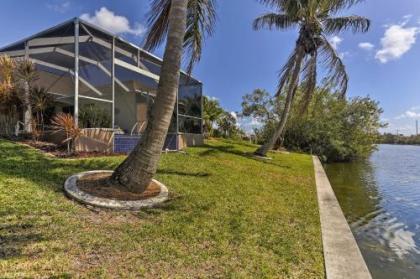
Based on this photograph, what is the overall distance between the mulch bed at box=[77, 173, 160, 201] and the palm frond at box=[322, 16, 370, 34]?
523 inches

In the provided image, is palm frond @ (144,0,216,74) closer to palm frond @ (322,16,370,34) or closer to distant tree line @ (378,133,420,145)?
palm frond @ (322,16,370,34)

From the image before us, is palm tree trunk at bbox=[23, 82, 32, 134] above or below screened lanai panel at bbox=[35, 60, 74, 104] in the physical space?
below

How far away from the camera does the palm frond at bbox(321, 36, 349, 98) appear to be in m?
13.9

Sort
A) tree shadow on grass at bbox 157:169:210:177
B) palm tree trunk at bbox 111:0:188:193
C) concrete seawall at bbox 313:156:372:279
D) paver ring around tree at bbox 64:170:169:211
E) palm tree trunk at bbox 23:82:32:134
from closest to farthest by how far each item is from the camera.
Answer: concrete seawall at bbox 313:156:372:279, paver ring around tree at bbox 64:170:169:211, palm tree trunk at bbox 111:0:188:193, tree shadow on grass at bbox 157:169:210:177, palm tree trunk at bbox 23:82:32:134

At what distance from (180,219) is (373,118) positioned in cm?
2680

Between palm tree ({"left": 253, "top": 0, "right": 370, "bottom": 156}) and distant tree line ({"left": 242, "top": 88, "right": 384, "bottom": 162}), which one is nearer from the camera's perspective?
palm tree ({"left": 253, "top": 0, "right": 370, "bottom": 156})

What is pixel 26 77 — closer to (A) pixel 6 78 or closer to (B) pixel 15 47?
(A) pixel 6 78

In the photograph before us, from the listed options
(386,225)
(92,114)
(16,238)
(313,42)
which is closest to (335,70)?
(313,42)

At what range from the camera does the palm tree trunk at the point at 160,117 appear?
5.62 meters

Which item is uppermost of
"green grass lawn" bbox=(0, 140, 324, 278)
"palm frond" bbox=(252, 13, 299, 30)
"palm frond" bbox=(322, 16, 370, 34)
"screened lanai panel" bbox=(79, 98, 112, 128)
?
"palm frond" bbox=(252, 13, 299, 30)

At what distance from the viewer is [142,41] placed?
851cm

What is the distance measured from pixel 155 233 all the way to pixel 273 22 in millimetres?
14409

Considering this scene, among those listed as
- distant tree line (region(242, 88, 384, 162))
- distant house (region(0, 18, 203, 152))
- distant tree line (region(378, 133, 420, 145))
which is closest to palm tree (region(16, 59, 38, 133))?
distant house (region(0, 18, 203, 152))

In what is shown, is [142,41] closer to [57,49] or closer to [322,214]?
[57,49]
